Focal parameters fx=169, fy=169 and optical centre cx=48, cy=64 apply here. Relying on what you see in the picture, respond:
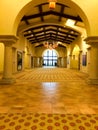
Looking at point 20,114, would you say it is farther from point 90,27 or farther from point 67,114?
point 90,27

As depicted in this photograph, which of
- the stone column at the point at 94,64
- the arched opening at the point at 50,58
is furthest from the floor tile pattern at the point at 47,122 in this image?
the arched opening at the point at 50,58

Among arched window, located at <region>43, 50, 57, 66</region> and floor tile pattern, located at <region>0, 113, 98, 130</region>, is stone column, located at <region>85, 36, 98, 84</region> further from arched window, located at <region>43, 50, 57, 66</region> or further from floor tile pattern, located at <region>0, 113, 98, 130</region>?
arched window, located at <region>43, 50, 57, 66</region>

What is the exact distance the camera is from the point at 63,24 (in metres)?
15.6

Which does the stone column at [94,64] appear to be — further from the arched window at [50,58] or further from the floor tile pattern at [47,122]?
the arched window at [50,58]

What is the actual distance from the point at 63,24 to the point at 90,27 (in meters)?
7.84

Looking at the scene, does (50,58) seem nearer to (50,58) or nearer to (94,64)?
(50,58)

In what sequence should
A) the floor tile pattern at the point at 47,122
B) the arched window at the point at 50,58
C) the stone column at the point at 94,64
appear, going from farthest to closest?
1. the arched window at the point at 50,58
2. the stone column at the point at 94,64
3. the floor tile pattern at the point at 47,122

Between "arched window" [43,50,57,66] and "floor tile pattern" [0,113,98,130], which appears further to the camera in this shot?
"arched window" [43,50,57,66]

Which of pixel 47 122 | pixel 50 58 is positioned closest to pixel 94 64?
pixel 47 122

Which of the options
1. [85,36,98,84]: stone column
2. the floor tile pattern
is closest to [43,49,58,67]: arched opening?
[85,36,98,84]: stone column

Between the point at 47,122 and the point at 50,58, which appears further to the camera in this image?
the point at 50,58

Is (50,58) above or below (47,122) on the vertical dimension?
above

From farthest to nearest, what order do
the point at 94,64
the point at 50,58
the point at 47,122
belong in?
the point at 50,58 < the point at 94,64 < the point at 47,122

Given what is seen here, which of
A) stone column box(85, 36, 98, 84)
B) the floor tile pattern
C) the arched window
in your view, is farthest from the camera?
the arched window
